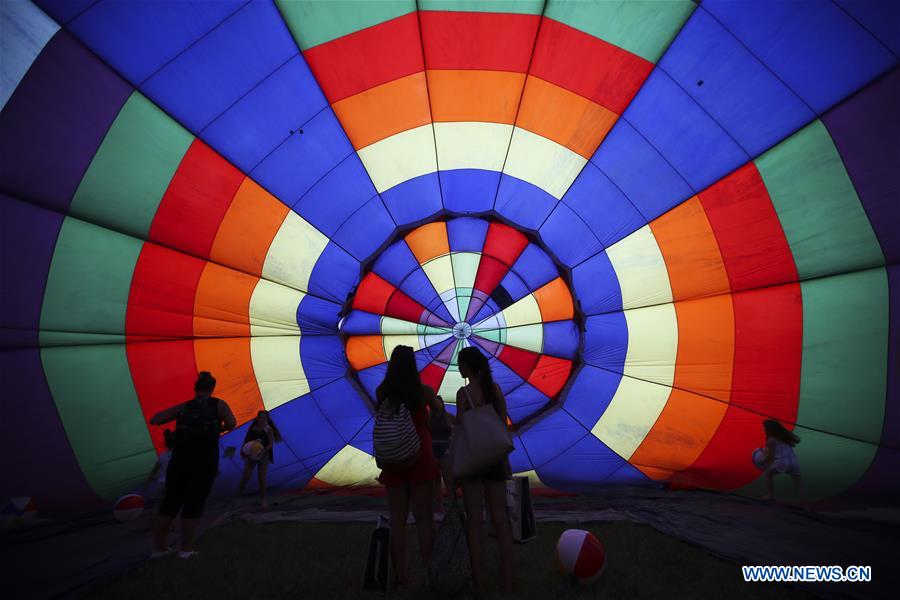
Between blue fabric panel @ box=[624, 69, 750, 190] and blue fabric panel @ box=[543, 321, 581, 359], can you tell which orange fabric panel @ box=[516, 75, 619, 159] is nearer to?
blue fabric panel @ box=[624, 69, 750, 190]

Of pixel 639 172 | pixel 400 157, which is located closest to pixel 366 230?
pixel 400 157

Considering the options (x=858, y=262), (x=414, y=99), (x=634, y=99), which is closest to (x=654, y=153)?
(x=634, y=99)

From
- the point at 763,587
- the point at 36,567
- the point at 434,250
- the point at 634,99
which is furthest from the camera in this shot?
the point at 434,250

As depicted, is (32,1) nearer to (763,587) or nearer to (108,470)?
(108,470)

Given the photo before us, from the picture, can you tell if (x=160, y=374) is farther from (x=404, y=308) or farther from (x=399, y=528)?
(x=399, y=528)

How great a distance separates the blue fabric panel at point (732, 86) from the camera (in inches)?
151

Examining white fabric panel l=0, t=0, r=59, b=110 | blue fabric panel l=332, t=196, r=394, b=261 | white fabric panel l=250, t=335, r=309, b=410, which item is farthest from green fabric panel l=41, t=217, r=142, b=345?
blue fabric panel l=332, t=196, r=394, b=261

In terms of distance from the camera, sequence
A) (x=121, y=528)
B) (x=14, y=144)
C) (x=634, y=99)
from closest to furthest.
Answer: (x=14, y=144)
(x=121, y=528)
(x=634, y=99)

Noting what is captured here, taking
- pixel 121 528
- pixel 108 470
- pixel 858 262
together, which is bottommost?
pixel 121 528

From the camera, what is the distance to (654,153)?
4484mm

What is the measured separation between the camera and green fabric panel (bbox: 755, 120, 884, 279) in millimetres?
3932

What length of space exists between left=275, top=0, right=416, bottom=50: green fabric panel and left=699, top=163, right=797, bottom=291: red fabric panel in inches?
111

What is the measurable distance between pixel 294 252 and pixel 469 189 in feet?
5.73

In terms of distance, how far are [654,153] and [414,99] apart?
6.61 ft
